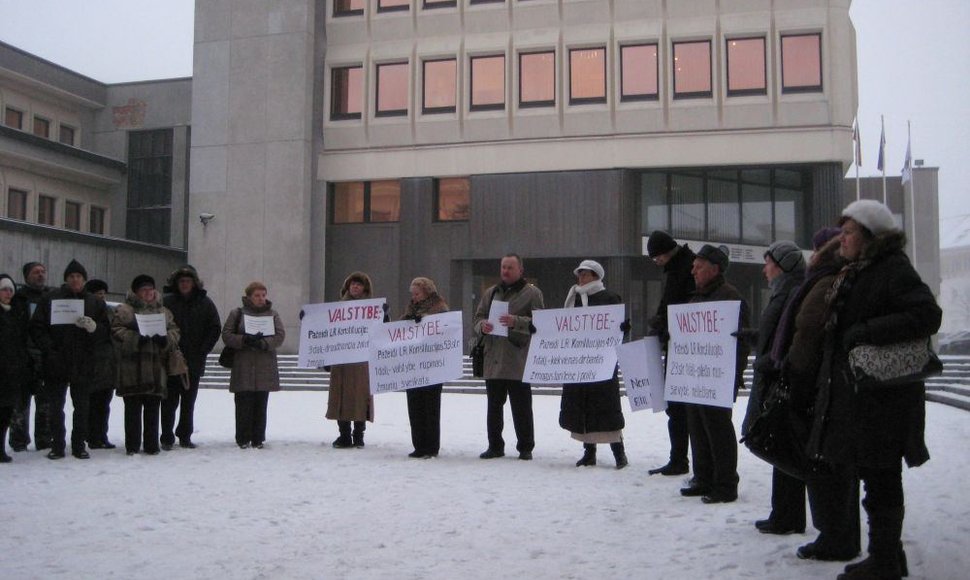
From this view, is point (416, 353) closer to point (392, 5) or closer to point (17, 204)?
point (392, 5)

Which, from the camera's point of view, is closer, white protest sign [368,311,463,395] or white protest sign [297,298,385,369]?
white protest sign [368,311,463,395]

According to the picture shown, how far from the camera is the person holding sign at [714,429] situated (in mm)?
7152

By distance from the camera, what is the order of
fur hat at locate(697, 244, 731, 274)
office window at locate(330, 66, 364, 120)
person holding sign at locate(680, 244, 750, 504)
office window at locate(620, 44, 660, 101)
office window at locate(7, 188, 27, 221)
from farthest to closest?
office window at locate(7, 188, 27, 221) → office window at locate(330, 66, 364, 120) → office window at locate(620, 44, 660, 101) → fur hat at locate(697, 244, 731, 274) → person holding sign at locate(680, 244, 750, 504)

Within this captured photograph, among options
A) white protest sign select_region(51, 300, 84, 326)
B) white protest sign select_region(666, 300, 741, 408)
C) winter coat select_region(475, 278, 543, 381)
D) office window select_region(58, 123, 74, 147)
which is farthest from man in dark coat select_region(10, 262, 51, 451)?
office window select_region(58, 123, 74, 147)

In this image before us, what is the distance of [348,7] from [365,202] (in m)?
7.13

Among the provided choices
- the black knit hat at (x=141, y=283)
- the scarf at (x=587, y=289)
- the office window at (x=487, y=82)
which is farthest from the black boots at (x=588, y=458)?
the office window at (x=487, y=82)

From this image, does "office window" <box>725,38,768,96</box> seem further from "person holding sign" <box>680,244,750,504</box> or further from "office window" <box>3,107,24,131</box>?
"office window" <box>3,107,24,131</box>

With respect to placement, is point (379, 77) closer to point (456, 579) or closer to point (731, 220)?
point (731, 220)

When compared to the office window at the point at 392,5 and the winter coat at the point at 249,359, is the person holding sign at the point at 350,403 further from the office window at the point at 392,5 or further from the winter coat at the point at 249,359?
the office window at the point at 392,5

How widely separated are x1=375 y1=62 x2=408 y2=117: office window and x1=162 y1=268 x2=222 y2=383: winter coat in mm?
22373

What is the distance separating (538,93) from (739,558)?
27.5m

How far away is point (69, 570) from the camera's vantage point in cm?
525

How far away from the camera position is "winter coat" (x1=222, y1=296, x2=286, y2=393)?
435 inches

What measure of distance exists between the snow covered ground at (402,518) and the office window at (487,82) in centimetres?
2270
